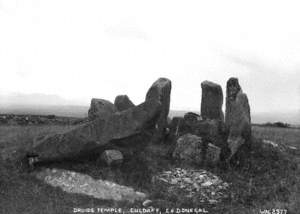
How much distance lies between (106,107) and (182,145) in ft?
24.3

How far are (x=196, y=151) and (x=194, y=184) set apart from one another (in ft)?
10.2

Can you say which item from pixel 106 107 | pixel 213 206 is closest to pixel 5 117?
pixel 106 107

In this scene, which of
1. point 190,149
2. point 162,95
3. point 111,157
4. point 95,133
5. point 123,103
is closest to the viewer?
point 111,157

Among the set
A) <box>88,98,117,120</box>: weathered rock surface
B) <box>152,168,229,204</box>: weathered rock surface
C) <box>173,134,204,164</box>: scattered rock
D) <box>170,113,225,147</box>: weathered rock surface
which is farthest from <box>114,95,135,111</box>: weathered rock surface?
<box>152,168,229,204</box>: weathered rock surface

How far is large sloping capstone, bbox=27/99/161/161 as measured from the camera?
812 inches

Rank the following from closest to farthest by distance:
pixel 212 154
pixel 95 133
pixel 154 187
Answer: pixel 154 187
pixel 95 133
pixel 212 154

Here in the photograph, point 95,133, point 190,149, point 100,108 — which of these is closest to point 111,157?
point 95,133

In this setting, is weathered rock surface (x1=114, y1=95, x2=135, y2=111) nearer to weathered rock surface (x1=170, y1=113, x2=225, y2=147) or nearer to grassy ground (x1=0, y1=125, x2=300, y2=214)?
weathered rock surface (x1=170, y1=113, x2=225, y2=147)

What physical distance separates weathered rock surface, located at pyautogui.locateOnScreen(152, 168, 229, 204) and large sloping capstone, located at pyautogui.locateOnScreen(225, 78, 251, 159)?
9.13 feet

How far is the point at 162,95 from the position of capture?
25.0 m

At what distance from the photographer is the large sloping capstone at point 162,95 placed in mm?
24922

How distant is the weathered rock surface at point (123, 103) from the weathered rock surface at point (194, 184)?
364 inches

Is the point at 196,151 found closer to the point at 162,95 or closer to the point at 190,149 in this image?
the point at 190,149

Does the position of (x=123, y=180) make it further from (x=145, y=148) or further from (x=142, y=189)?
(x=145, y=148)
